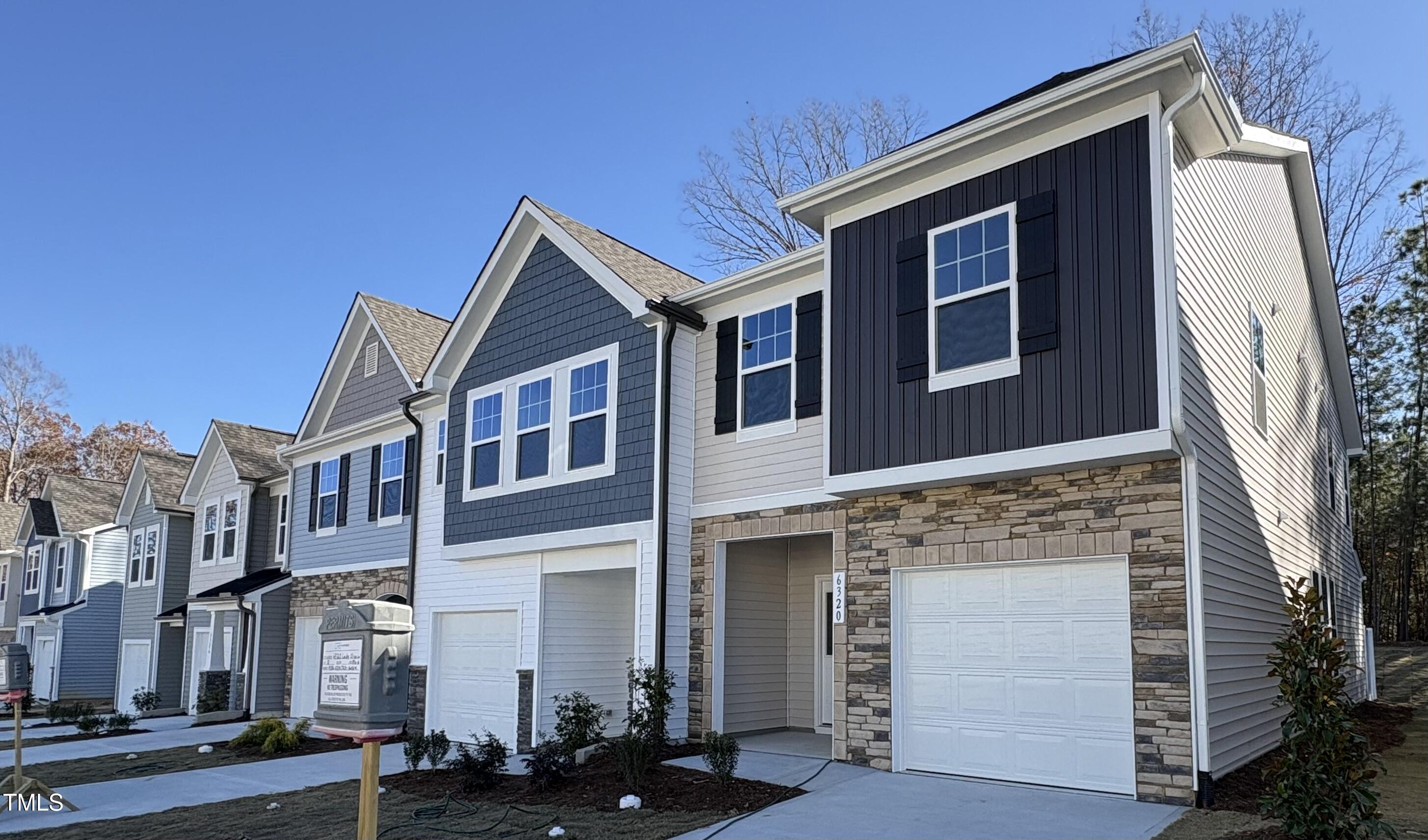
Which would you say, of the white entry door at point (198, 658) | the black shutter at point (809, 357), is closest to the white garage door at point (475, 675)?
the black shutter at point (809, 357)

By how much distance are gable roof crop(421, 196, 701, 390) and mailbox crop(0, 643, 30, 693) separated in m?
6.67

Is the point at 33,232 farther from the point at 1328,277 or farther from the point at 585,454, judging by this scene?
the point at 1328,277

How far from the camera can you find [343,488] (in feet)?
68.4

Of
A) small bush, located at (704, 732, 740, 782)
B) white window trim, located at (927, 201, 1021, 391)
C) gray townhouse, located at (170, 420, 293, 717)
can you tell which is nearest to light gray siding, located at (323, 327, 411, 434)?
gray townhouse, located at (170, 420, 293, 717)

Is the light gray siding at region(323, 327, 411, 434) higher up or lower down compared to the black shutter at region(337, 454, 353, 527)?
higher up

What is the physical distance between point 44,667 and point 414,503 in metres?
25.2

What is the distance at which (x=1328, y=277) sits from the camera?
17562 mm

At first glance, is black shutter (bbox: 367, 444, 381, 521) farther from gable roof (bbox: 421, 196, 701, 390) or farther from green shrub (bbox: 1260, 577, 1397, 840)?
green shrub (bbox: 1260, 577, 1397, 840)

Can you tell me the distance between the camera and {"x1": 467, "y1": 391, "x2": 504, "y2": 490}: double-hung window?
1566cm

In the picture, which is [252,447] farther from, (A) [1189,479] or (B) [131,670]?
(A) [1189,479]

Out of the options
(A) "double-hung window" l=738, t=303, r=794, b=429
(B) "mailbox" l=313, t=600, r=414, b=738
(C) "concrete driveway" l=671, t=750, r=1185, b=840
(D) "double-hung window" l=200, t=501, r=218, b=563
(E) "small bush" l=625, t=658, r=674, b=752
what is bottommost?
(C) "concrete driveway" l=671, t=750, r=1185, b=840

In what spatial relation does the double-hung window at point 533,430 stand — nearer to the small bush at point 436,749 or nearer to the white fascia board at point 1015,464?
the small bush at point 436,749

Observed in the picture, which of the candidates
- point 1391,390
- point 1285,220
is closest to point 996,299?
point 1285,220

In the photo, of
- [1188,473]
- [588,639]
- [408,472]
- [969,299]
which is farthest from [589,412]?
[1188,473]
